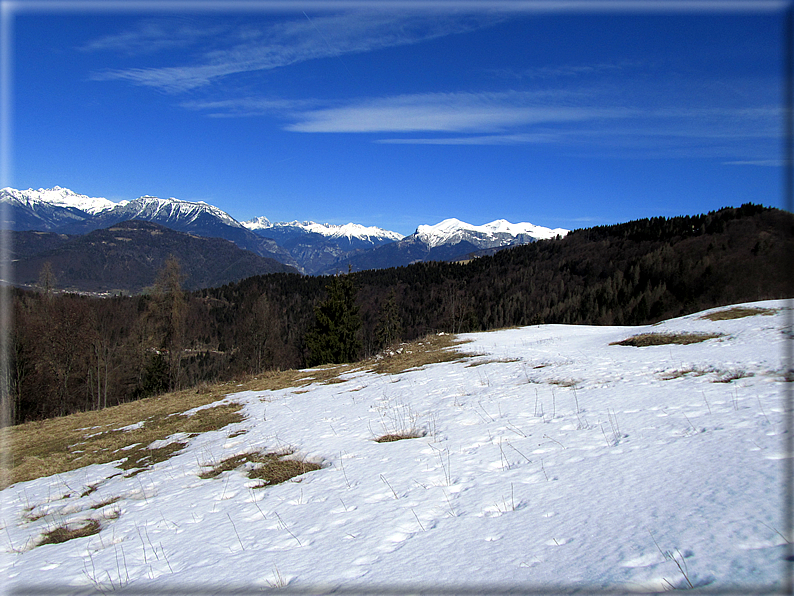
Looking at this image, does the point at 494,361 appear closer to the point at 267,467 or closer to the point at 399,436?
the point at 399,436

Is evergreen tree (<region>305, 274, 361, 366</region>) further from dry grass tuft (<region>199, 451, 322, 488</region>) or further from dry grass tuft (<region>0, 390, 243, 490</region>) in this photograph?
dry grass tuft (<region>199, 451, 322, 488</region>)

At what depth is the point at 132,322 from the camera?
145 feet

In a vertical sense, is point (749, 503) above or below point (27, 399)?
above

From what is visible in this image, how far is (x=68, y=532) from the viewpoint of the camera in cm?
661

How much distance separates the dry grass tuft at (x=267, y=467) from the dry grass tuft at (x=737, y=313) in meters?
21.8

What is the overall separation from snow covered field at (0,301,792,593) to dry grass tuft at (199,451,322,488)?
0.29 meters

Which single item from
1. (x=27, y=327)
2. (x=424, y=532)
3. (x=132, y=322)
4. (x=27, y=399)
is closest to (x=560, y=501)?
(x=424, y=532)

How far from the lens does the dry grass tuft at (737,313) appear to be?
19.9 metres

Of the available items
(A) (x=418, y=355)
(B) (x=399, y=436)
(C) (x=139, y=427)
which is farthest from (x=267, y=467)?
(A) (x=418, y=355)

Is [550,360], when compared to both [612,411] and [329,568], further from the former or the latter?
[329,568]

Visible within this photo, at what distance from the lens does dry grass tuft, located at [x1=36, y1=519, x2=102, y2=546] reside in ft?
21.0

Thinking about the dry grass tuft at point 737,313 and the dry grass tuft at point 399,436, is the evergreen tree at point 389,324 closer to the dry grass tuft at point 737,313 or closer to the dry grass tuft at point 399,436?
the dry grass tuft at point 737,313

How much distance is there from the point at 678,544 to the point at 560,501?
147 cm

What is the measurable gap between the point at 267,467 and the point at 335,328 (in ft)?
119
